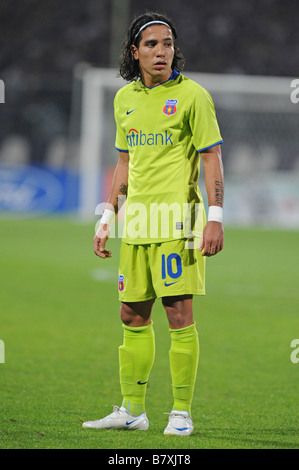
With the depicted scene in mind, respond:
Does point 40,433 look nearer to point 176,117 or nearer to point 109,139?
point 176,117

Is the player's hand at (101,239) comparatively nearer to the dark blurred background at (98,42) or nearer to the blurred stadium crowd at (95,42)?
the dark blurred background at (98,42)

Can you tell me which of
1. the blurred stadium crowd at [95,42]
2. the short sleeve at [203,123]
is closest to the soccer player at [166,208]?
the short sleeve at [203,123]

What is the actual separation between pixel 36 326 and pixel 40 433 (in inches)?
142

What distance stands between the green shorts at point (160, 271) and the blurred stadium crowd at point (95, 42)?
26041 mm

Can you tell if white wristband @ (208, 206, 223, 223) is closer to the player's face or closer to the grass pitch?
the player's face

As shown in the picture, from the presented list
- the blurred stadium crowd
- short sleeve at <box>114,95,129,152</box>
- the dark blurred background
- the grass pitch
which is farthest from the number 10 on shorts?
the blurred stadium crowd

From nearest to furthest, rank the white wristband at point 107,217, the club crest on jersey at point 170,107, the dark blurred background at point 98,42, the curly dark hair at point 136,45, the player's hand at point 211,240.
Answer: the player's hand at point 211,240
the club crest on jersey at point 170,107
the curly dark hair at point 136,45
the white wristband at point 107,217
the dark blurred background at point 98,42

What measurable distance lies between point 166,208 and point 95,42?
30753 millimetres

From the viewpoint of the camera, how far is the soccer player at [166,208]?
4148 mm

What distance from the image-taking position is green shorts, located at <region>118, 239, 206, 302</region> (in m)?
4.14

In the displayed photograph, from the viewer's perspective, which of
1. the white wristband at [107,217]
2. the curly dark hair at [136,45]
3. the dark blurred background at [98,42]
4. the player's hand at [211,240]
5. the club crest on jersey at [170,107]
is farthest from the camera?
the dark blurred background at [98,42]

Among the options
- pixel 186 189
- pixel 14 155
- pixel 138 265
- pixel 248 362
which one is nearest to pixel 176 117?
pixel 186 189

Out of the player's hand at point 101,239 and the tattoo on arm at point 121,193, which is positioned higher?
the tattoo on arm at point 121,193

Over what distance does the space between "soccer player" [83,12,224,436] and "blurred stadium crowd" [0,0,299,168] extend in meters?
26.0
